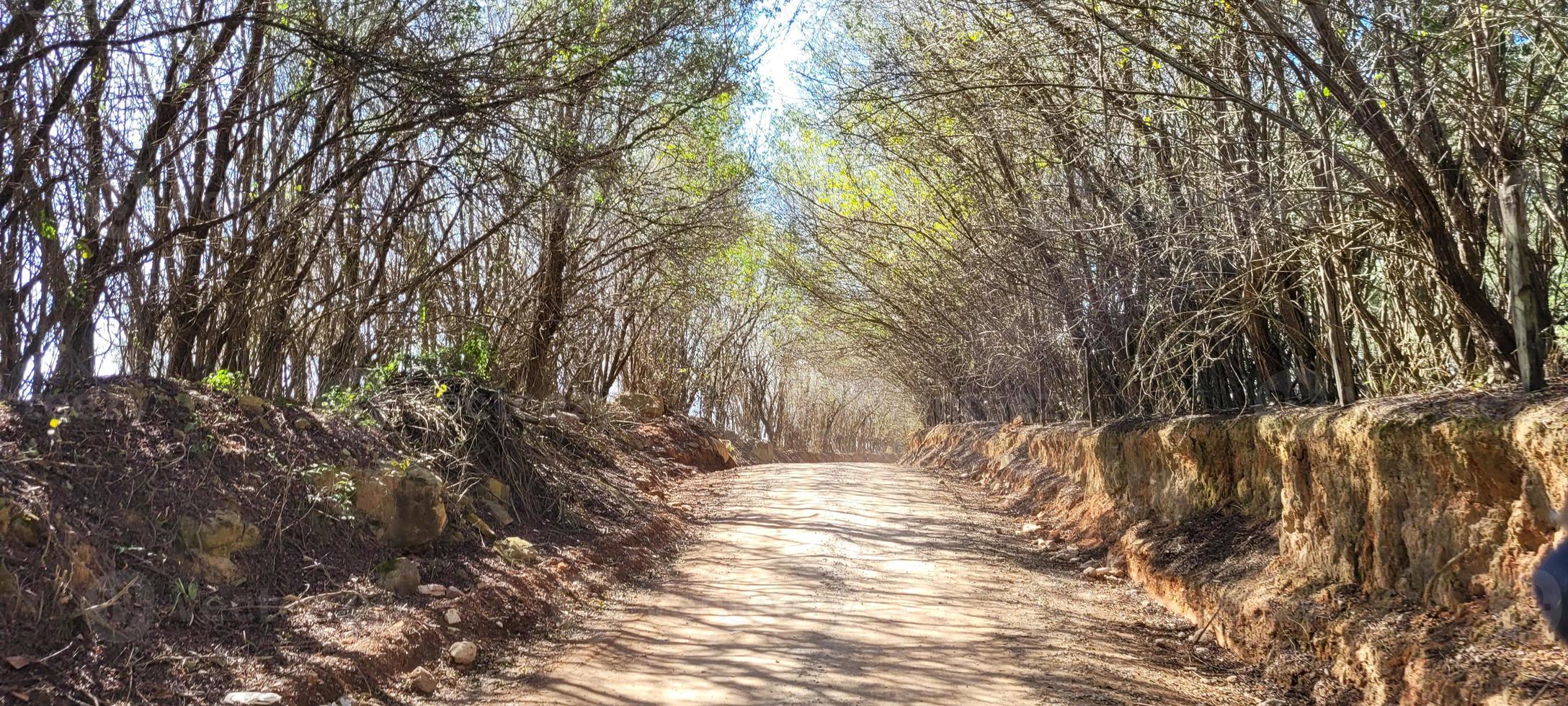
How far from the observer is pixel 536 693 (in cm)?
478

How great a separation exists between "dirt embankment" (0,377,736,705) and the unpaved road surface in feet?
1.91

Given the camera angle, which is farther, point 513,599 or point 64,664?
point 513,599

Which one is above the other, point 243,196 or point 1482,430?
point 243,196

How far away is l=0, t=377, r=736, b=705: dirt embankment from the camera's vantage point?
4.13m

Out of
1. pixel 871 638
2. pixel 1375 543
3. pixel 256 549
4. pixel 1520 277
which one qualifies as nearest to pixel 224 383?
pixel 256 549

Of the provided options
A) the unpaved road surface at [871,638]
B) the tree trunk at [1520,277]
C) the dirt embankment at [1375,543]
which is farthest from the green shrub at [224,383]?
the tree trunk at [1520,277]

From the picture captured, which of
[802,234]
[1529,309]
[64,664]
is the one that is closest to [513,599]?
[64,664]

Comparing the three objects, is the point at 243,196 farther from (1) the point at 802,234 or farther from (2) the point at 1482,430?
(1) the point at 802,234

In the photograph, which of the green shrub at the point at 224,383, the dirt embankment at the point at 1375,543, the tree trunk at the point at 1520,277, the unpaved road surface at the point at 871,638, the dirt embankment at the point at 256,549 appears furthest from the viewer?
the green shrub at the point at 224,383

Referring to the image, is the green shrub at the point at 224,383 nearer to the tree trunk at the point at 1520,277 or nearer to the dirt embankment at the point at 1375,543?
the dirt embankment at the point at 1375,543

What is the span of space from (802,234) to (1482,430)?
16.2 m

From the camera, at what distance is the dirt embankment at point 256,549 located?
163 inches

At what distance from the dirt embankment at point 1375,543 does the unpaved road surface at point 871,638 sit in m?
0.35

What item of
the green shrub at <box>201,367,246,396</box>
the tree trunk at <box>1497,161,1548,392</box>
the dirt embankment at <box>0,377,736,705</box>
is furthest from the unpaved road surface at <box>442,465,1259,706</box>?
the green shrub at <box>201,367,246,396</box>
